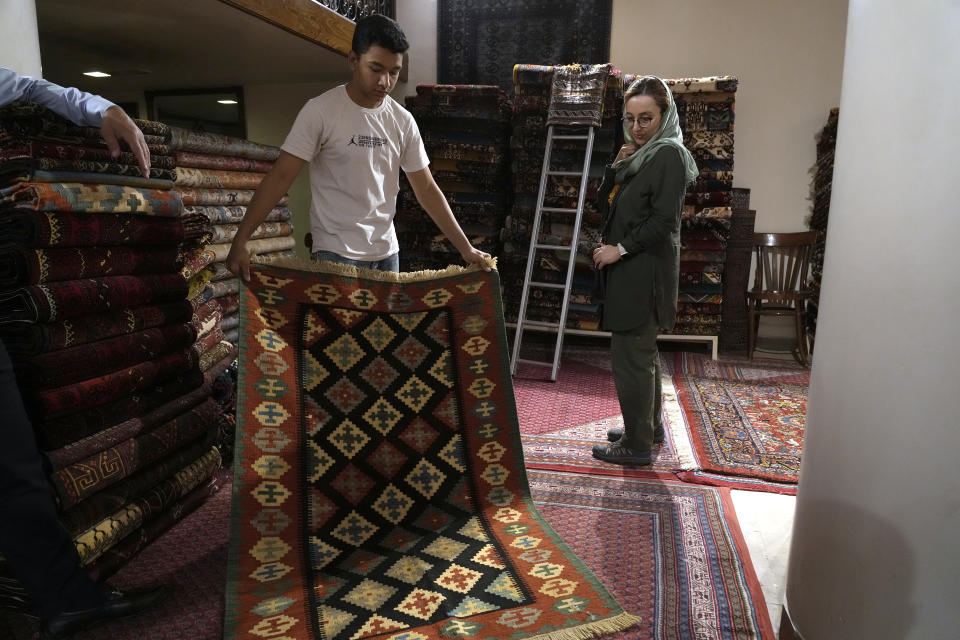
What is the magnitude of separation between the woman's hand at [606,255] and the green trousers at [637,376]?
301 millimetres

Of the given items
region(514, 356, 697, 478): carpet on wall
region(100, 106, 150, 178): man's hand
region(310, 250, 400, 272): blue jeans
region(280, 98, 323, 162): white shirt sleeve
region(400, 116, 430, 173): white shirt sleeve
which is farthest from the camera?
region(514, 356, 697, 478): carpet on wall

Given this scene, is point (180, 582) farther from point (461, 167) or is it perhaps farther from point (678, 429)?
point (461, 167)

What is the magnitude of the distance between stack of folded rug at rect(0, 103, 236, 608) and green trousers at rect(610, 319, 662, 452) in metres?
1.68

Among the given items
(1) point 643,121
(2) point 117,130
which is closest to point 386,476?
(2) point 117,130

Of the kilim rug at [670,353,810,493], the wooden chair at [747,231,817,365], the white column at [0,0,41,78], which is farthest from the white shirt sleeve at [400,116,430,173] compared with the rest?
the wooden chair at [747,231,817,365]

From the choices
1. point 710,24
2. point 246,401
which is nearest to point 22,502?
point 246,401

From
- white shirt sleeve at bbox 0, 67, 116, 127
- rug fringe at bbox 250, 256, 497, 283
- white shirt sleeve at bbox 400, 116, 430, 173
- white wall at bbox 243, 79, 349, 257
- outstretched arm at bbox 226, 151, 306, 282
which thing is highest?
white wall at bbox 243, 79, 349, 257

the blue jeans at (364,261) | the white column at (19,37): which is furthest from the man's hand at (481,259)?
the white column at (19,37)

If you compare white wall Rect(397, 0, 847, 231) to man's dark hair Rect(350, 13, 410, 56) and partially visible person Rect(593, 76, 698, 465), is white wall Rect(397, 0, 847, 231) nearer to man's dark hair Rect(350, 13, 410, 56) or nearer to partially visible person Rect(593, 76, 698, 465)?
partially visible person Rect(593, 76, 698, 465)

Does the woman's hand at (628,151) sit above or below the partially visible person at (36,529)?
above

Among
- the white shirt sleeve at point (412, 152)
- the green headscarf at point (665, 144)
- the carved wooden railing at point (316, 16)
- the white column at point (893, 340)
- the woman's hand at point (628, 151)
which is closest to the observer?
the white column at point (893, 340)

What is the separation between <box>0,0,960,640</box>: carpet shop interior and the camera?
1254 mm

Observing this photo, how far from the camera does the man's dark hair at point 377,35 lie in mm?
2076

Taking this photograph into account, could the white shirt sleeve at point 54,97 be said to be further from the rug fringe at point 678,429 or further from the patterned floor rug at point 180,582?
the rug fringe at point 678,429
